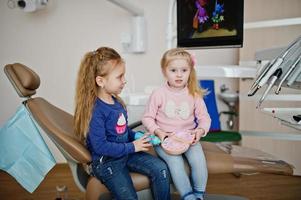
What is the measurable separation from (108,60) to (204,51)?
6.07ft

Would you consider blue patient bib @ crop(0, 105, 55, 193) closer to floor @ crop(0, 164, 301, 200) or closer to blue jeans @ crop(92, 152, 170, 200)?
blue jeans @ crop(92, 152, 170, 200)

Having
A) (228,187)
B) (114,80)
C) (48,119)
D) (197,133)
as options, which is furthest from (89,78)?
(228,187)

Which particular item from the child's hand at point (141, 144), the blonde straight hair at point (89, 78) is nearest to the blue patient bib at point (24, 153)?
the blonde straight hair at point (89, 78)

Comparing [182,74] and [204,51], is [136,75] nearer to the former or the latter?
[204,51]

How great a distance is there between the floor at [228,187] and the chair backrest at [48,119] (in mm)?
913

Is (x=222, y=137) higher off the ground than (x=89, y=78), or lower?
lower

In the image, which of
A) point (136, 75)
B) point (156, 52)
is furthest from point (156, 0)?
point (136, 75)

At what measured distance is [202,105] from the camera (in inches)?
68.1

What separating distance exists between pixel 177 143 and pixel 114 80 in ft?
1.27

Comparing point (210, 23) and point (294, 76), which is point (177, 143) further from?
point (210, 23)

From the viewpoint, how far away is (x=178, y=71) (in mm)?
1659

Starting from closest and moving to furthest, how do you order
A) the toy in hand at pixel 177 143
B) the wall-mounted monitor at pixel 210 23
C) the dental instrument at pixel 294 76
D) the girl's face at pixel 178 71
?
the dental instrument at pixel 294 76, the toy in hand at pixel 177 143, the girl's face at pixel 178 71, the wall-mounted monitor at pixel 210 23

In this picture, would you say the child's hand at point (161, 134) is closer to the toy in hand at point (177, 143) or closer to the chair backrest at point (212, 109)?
the toy in hand at point (177, 143)

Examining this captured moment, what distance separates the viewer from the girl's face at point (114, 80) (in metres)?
1.48
